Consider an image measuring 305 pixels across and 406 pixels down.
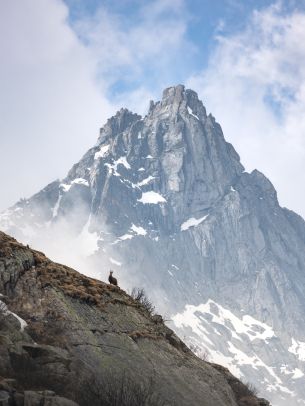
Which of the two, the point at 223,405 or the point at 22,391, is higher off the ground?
the point at 223,405

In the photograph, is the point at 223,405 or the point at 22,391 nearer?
the point at 22,391

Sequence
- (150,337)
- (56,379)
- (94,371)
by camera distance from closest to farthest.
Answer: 1. (56,379)
2. (94,371)
3. (150,337)

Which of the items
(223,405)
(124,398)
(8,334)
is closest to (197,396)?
(223,405)

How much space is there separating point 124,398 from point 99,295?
8963 millimetres

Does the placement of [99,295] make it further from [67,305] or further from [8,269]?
[8,269]

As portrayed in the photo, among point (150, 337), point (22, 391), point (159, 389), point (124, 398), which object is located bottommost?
point (22, 391)

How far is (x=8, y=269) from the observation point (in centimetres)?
2805

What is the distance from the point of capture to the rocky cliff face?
21.7 meters

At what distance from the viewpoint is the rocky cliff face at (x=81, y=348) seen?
21.7 metres

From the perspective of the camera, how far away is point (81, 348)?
82.7ft

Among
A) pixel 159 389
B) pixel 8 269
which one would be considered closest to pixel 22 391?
pixel 159 389

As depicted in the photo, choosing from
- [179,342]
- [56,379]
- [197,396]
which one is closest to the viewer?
[56,379]

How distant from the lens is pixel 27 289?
27.7 m

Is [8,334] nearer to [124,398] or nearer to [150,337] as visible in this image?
[124,398]
